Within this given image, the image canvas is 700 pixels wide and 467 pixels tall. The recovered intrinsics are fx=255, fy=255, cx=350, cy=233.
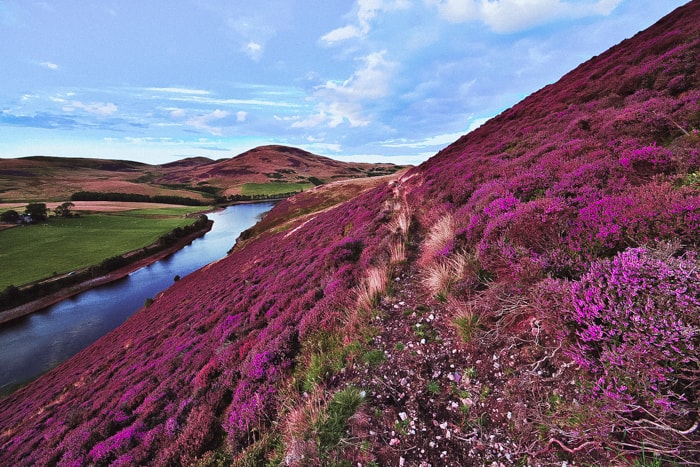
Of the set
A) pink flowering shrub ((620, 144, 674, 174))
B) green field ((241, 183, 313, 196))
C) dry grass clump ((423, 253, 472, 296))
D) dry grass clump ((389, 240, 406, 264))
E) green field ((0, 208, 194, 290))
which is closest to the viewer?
dry grass clump ((423, 253, 472, 296))

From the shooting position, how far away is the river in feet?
93.8

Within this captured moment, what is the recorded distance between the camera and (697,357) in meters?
2.32

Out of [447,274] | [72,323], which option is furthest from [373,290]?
[72,323]

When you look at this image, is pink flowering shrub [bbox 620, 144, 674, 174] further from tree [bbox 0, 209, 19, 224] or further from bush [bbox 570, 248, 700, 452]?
tree [bbox 0, 209, 19, 224]

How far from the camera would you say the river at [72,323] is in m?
28.6

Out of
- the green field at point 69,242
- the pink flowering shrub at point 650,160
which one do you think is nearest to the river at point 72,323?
the green field at point 69,242

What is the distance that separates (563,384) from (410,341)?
2.22m

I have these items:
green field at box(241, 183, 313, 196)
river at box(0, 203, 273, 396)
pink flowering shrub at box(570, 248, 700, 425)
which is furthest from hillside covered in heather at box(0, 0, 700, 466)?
green field at box(241, 183, 313, 196)

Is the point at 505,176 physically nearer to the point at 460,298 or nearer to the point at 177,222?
the point at 460,298

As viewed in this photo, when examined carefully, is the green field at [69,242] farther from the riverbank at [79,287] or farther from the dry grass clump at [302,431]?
the dry grass clump at [302,431]

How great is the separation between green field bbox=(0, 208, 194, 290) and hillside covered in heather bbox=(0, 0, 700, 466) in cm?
5821

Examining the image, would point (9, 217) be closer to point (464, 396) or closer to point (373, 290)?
point (373, 290)

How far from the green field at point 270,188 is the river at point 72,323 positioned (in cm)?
11249

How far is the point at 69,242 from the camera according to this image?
205 feet
